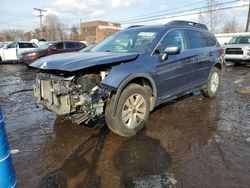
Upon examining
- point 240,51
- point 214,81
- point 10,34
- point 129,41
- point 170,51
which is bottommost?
point 214,81

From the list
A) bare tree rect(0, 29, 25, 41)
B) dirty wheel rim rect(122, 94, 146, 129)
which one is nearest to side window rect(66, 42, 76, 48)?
dirty wheel rim rect(122, 94, 146, 129)

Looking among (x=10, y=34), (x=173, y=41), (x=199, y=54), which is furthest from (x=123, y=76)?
(x=10, y=34)

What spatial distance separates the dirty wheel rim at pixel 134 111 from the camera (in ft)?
14.3

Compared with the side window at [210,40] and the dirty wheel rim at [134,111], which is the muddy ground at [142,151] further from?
the side window at [210,40]

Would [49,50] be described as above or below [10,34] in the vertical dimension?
below

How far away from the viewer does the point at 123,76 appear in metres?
4.14

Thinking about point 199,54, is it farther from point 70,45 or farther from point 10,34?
point 10,34

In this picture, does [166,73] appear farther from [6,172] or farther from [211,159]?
[6,172]

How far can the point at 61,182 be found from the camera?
313 cm

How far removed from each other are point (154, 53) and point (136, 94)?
0.88 meters

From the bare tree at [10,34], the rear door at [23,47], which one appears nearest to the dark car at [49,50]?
the rear door at [23,47]

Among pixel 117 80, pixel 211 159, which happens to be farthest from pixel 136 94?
pixel 211 159

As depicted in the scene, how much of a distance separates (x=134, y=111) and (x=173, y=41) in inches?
70.5

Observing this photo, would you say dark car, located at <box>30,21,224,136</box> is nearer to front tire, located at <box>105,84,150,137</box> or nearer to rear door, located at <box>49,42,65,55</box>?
front tire, located at <box>105,84,150,137</box>
